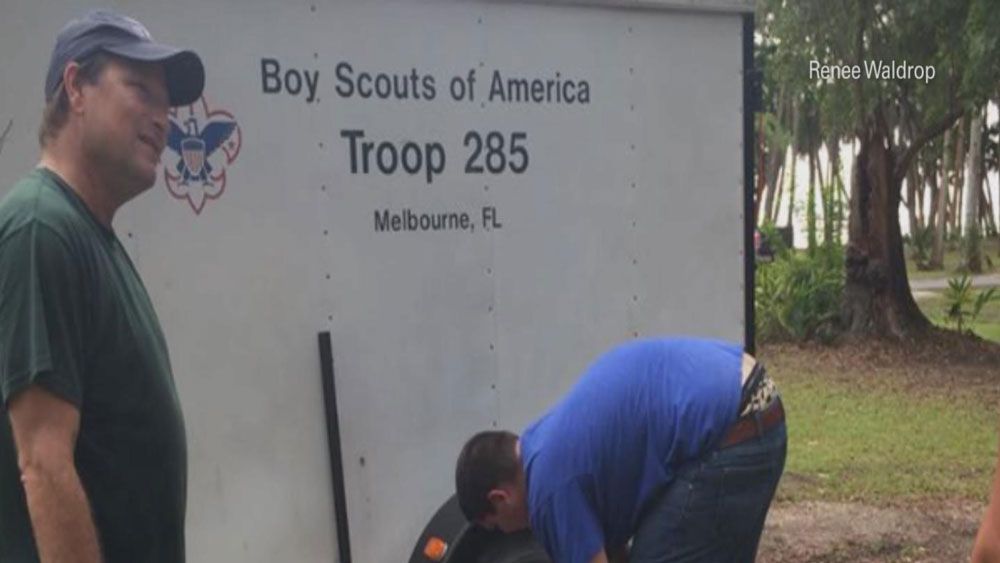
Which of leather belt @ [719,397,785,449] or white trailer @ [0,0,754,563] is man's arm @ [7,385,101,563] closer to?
white trailer @ [0,0,754,563]

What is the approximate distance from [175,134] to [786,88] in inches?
500

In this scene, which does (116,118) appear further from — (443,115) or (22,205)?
(443,115)

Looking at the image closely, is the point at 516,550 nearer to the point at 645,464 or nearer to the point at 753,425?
the point at 645,464

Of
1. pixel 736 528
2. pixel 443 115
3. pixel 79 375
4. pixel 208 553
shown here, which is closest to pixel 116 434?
pixel 79 375

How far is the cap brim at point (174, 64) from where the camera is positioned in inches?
100

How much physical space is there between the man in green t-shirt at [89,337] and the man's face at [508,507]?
1.13 m

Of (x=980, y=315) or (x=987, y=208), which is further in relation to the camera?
(x=987, y=208)

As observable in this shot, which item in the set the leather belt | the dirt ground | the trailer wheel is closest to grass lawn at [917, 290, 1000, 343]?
the dirt ground

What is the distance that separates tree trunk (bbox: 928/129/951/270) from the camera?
3516 centimetres

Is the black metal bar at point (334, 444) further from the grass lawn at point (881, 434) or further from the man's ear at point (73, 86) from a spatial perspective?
the grass lawn at point (881, 434)

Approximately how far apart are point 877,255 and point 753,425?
1314 cm

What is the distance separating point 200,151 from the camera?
3.88 meters
